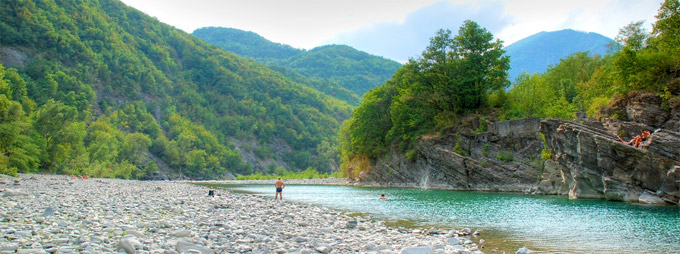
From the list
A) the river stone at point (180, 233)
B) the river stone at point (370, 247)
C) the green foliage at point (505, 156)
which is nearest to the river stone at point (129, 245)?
the river stone at point (180, 233)

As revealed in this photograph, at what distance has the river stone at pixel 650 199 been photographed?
2745 cm

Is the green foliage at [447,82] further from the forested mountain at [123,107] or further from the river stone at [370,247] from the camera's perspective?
the forested mountain at [123,107]

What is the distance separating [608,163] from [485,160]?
61.0 feet

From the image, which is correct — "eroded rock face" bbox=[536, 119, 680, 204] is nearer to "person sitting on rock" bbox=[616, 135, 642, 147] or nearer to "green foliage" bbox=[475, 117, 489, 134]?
"person sitting on rock" bbox=[616, 135, 642, 147]

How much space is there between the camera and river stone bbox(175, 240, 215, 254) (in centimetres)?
984

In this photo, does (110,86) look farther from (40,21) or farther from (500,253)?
(500,253)

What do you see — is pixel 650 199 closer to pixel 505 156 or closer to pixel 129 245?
pixel 505 156

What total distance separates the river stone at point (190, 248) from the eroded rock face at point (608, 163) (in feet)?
95.7

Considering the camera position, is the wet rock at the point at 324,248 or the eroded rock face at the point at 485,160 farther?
the eroded rock face at the point at 485,160

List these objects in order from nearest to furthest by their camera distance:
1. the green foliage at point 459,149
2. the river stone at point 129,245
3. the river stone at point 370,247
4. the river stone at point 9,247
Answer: the river stone at point 9,247 < the river stone at point 129,245 < the river stone at point 370,247 < the green foliage at point 459,149

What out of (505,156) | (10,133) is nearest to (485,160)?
(505,156)

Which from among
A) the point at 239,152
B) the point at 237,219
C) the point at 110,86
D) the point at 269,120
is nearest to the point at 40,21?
the point at 110,86

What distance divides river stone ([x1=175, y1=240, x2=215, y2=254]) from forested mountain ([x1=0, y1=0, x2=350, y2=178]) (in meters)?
41.3

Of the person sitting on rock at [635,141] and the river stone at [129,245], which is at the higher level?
the person sitting on rock at [635,141]
